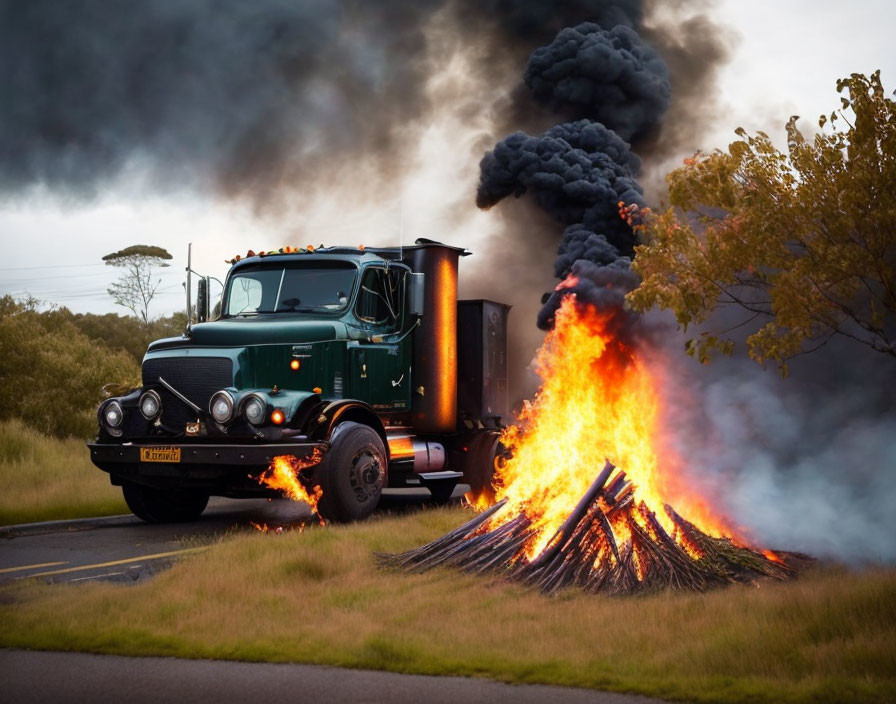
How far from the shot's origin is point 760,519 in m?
10.8

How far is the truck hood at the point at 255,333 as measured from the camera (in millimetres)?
13547

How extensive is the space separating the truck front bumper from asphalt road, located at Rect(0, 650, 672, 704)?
220 inches

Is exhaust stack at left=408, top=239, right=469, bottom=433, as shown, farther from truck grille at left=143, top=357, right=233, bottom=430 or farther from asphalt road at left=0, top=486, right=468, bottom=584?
truck grille at left=143, top=357, right=233, bottom=430

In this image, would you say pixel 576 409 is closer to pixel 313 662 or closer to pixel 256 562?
pixel 256 562

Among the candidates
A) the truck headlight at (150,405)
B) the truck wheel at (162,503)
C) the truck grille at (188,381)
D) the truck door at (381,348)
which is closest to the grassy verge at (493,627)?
the truck grille at (188,381)

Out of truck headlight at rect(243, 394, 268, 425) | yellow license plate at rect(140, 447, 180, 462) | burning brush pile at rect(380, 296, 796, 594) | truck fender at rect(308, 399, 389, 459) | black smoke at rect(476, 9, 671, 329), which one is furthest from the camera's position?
black smoke at rect(476, 9, 671, 329)

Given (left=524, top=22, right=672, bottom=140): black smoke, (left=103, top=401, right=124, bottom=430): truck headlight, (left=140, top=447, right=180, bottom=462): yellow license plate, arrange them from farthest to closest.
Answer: (left=524, top=22, right=672, bottom=140): black smoke
(left=103, top=401, right=124, bottom=430): truck headlight
(left=140, top=447, right=180, bottom=462): yellow license plate

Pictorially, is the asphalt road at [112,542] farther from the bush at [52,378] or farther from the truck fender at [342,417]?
the bush at [52,378]

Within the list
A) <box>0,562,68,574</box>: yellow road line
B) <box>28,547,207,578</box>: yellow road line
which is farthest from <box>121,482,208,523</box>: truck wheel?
<box>0,562,68,574</box>: yellow road line

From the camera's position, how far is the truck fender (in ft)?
43.1

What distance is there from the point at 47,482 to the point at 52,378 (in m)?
10.7

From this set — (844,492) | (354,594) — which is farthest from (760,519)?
(354,594)

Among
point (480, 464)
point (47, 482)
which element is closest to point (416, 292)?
point (480, 464)

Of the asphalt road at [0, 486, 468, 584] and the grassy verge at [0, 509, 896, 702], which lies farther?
the asphalt road at [0, 486, 468, 584]
